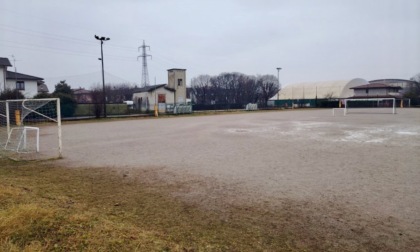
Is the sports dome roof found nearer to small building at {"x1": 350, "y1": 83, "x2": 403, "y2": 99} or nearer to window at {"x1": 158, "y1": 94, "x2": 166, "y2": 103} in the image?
small building at {"x1": 350, "y1": 83, "x2": 403, "y2": 99}

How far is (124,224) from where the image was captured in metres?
4.45

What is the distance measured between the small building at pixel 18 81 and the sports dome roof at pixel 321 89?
228ft

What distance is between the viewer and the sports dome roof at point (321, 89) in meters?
88.8

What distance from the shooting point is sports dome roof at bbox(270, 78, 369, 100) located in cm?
8875

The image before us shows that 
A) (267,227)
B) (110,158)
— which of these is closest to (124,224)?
(267,227)

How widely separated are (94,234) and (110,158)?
6.95m

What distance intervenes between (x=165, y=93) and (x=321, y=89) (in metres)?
57.8

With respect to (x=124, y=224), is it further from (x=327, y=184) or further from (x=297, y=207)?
(x=327, y=184)

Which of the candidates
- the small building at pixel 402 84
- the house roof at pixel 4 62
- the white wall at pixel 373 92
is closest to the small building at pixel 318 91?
the white wall at pixel 373 92

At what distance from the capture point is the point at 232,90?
10212 cm

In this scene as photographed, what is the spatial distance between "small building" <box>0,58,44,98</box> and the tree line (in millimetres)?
55948

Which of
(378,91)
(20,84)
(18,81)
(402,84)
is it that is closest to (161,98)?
(20,84)

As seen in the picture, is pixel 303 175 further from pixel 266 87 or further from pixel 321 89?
pixel 266 87

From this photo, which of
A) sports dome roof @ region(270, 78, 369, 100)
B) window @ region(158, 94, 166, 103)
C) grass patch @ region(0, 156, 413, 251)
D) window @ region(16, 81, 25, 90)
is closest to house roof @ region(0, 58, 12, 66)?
window @ region(16, 81, 25, 90)
